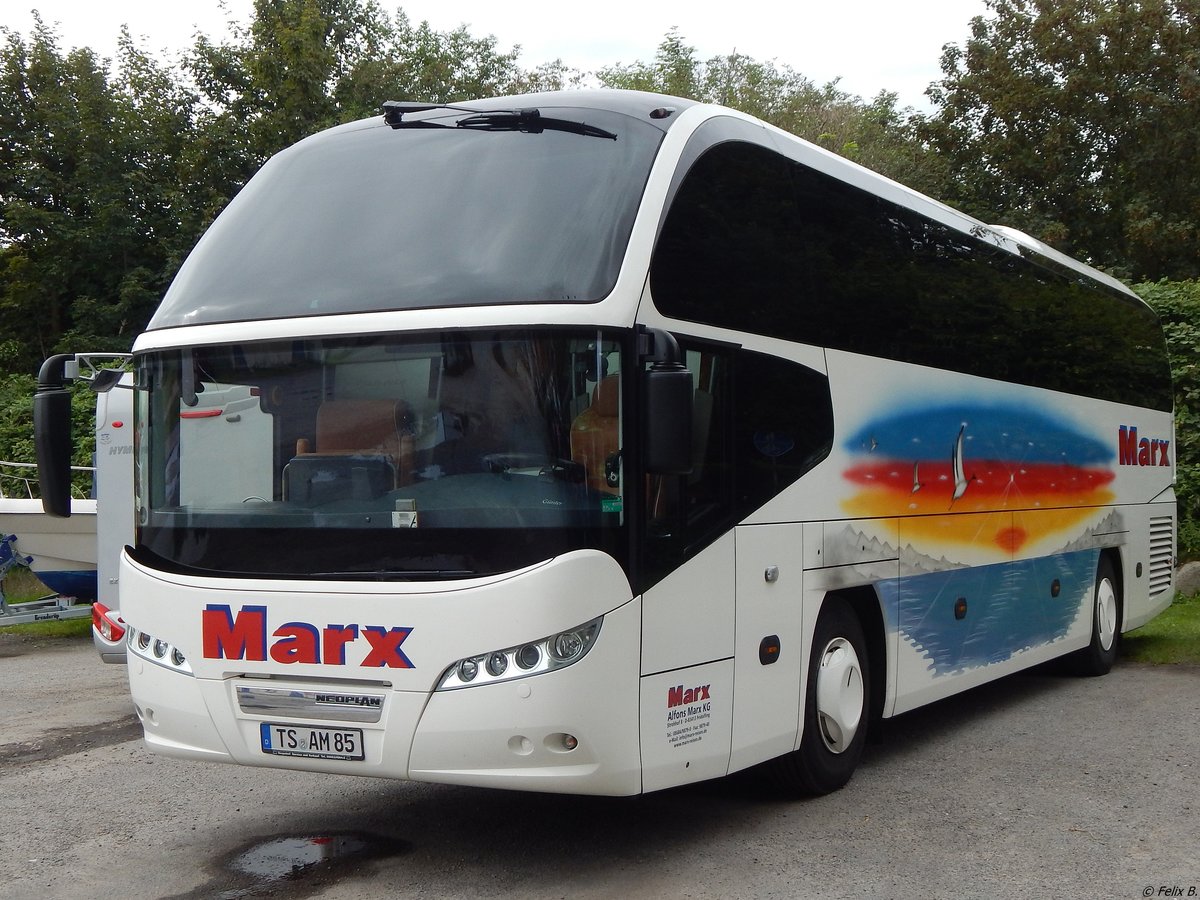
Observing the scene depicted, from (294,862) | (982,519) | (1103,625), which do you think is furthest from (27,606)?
(1103,625)

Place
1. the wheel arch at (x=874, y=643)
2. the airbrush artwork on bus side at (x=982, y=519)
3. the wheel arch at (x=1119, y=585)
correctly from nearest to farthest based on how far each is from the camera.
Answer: the wheel arch at (x=874, y=643), the airbrush artwork on bus side at (x=982, y=519), the wheel arch at (x=1119, y=585)

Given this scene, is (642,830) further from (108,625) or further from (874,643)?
(108,625)

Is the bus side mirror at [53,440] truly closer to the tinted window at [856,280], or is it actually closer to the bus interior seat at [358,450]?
the bus interior seat at [358,450]

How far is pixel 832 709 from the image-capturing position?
24.1ft

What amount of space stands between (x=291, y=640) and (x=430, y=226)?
1936mm

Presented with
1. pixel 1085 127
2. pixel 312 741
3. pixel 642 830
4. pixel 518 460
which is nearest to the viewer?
pixel 518 460

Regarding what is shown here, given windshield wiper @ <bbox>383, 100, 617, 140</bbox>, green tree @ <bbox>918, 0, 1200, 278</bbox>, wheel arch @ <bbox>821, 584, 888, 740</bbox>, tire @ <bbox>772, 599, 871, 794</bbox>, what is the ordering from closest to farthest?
1. windshield wiper @ <bbox>383, 100, 617, 140</bbox>
2. tire @ <bbox>772, 599, 871, 794</bbox>
3. wheel arch @ <bbox>821, 584, 888, 740</bbox>
4. green tree @ <bbox>918, 0, 1200, 278</bbox>

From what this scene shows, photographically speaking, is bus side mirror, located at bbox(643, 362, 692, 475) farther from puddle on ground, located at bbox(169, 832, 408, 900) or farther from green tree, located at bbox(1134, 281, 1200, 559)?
green tree, located at bbox(1134, 281, 1200, 559)

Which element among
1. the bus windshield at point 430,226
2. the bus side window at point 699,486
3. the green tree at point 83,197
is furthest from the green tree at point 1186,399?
the green tree at point 83,197

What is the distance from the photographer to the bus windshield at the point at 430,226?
5.79 metres

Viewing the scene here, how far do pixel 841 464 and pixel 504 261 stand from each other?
2614 millimetres

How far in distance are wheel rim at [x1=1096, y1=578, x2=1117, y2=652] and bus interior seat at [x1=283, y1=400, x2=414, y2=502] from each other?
829 centimetres

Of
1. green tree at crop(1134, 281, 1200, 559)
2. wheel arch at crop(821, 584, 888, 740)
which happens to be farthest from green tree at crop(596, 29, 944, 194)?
wheel arch at crop(821, 584, 888, 740)

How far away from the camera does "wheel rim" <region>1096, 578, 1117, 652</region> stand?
12070mm
